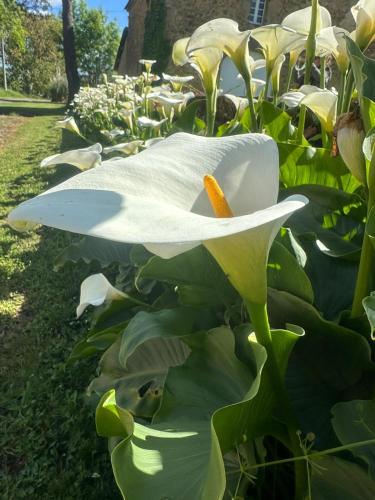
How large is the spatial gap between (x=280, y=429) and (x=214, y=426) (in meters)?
0.19

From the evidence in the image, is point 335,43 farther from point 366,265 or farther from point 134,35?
point 134,35

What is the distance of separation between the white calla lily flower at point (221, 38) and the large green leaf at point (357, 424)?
59 centimetres

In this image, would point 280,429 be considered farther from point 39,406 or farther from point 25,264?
point 25,264

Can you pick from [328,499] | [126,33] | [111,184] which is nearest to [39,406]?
[328,499]

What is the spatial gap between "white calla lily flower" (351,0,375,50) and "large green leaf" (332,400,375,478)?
0.56 m

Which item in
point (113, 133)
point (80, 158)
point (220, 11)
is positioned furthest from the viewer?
point (220, 11)

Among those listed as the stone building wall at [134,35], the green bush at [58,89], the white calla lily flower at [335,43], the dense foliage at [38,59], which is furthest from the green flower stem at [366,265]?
the dense foliage at [38,59]

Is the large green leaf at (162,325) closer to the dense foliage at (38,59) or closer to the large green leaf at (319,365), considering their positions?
the large green leaf at (319,365)

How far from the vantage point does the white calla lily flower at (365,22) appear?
2.42 ft

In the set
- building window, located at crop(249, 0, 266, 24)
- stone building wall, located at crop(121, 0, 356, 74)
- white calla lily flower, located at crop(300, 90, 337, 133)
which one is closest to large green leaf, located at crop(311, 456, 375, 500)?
white calla lily flower, located at crop(300, 90, 337, 133)

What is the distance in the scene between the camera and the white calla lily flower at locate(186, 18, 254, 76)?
791 millimetres

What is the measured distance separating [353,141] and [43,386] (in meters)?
1.42

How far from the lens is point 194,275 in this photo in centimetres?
A: 65

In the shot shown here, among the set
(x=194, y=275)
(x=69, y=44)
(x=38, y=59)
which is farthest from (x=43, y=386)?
(x=38, y=59)
